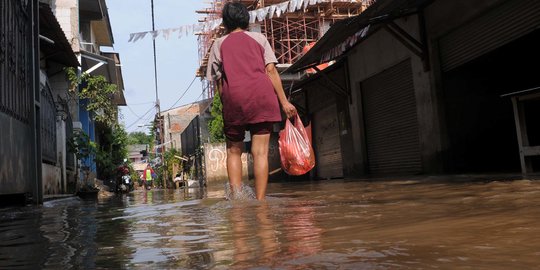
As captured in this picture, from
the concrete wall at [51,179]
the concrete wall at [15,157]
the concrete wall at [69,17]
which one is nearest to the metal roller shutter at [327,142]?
the concrete wall at [51,179]

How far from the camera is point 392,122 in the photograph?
11180 mm

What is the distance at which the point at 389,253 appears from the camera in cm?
127

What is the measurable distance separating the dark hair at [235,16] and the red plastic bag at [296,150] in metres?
1.00

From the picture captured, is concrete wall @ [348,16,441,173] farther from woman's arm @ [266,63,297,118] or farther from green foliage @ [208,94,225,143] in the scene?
green foliage @ [208,94,225,143]

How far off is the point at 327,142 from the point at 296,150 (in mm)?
10867

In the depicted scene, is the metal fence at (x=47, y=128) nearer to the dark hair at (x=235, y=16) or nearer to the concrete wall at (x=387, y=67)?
the dark hair at (x=235, y=16)

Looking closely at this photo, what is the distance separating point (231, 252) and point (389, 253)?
496mm

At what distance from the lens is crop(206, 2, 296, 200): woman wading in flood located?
3936mm

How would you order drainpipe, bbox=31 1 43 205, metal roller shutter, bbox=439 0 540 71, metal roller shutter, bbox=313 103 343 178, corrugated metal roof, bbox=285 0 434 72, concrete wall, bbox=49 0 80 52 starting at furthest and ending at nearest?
1. concrete wall, bbox=49 0 80 52
2. metal roller shutter, bbox=313 103 343 178
3. corrugated metal roof, bbox=285 0 434 72
4. metal roller shutter, bbox=439 0 540 71
5. drainpipe, bbox=31 1 43 205

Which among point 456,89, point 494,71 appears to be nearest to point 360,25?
point 456,89

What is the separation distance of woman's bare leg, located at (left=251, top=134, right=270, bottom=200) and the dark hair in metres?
1.02

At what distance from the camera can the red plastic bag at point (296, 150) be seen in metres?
4.43

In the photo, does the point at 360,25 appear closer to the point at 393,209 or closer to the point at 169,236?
the point at 393,209

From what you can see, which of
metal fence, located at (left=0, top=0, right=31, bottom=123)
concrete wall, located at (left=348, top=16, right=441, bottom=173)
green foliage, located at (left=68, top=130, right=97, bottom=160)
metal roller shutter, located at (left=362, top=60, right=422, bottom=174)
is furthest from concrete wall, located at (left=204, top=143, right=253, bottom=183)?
metal fence, located at (left=0, top=0, right=31, bottom=123)
